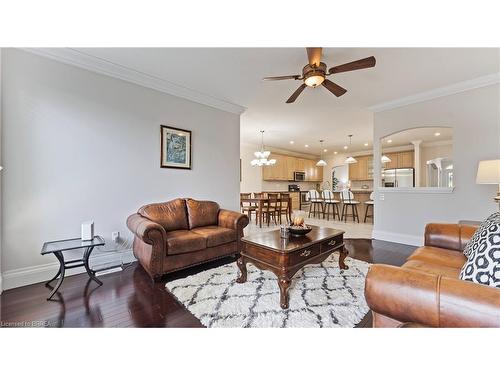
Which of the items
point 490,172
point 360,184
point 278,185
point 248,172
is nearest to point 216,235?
point 490,172

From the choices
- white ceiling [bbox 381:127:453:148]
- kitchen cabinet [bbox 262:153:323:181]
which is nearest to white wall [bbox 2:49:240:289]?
kitchen cabinet [bbox 262:153:323:181]

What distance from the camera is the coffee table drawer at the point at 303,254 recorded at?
1.86m

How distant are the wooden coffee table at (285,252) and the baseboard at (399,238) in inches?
93.1

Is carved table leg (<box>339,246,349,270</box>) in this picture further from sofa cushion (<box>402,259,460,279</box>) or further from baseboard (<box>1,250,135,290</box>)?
baseboard (<box>1,250,135,290</box>)

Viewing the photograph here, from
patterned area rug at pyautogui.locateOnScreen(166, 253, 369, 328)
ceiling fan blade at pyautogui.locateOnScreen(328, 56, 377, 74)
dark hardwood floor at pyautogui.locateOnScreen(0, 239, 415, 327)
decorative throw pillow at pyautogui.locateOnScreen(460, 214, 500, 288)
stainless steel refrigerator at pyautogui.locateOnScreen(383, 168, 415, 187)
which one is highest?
ceiling fan blade at pyautogui.locateOnScreen(328, 56, 377, 74)

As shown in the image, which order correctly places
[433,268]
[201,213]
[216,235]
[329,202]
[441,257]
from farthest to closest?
[329,202] < [201,213] < [216,235] < [441,257] < [433,268]

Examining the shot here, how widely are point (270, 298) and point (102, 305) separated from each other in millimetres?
1501

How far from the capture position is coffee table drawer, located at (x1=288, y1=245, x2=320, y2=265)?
1.86 meters

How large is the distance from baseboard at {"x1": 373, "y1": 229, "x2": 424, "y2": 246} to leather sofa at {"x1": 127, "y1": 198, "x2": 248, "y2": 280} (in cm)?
291

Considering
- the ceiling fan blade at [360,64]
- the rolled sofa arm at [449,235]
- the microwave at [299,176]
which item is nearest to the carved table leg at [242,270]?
the rolled sofa arm at [449,235]

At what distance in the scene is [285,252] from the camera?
1796 millimetres

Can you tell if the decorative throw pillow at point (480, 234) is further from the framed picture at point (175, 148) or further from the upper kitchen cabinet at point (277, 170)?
the upper kitchen cabinet at point (277, 170)

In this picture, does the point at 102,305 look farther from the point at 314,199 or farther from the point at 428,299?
the point at 314,199
